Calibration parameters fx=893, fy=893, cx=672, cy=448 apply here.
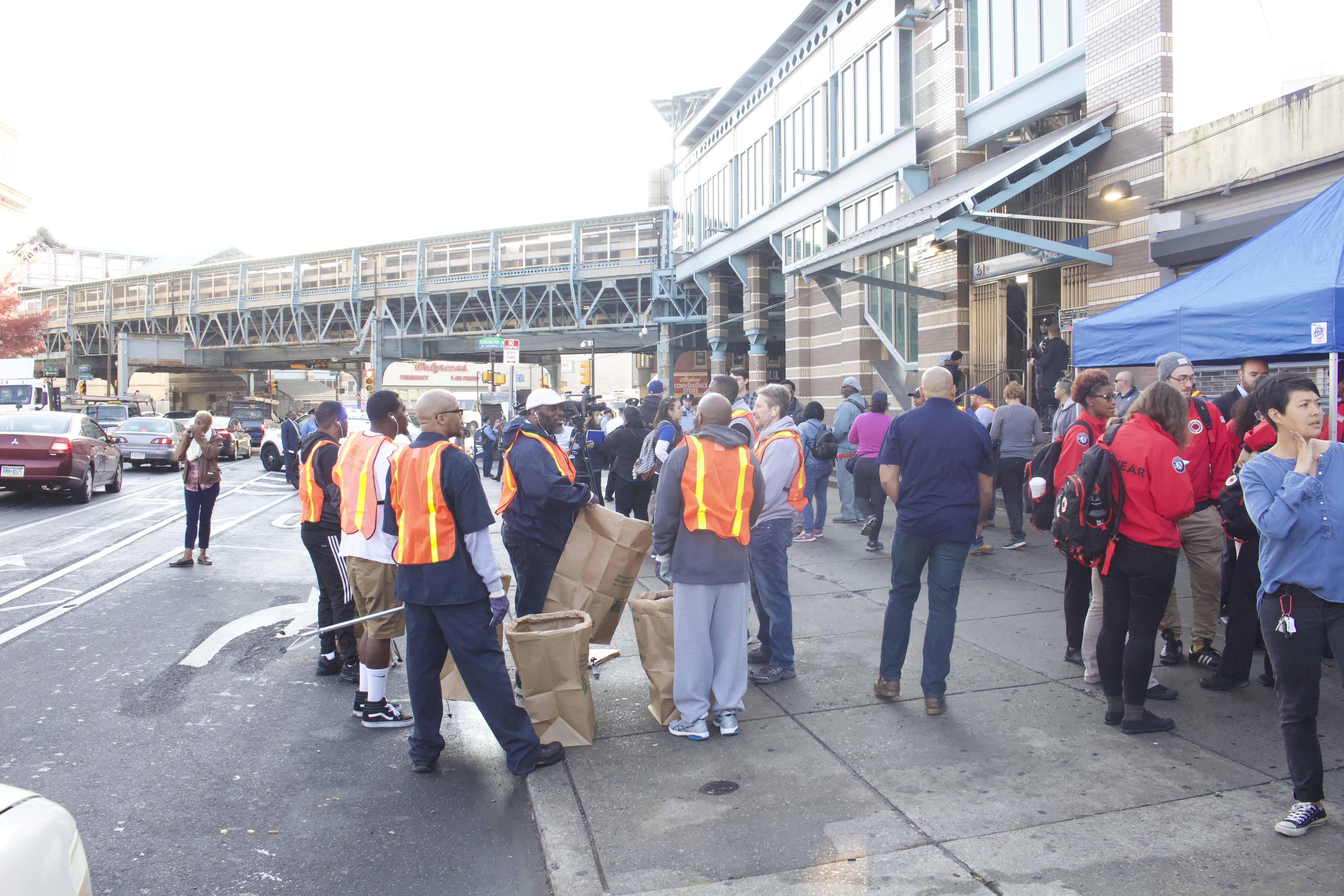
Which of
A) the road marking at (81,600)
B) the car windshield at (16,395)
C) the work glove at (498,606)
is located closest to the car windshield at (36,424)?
the road marking at (81,600)

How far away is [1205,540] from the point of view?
5570mm

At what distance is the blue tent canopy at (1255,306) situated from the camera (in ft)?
Result: 18.2

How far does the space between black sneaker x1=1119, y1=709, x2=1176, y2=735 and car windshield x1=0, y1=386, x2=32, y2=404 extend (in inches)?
1354

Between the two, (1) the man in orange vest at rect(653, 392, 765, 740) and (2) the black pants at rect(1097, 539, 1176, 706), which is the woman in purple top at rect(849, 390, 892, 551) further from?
(1) the man in orange vest at rect(653, 392, 765, 740)

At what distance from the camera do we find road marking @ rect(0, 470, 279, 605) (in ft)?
27.0

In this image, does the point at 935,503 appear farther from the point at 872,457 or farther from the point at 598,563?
the point at 872,457

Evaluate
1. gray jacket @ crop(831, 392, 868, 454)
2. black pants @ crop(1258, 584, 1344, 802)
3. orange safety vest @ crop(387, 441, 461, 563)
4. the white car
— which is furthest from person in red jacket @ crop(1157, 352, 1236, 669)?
gray jacket @ crop(831, 392, 868, 454)

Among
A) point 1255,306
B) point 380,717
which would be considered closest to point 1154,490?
point 1255,306

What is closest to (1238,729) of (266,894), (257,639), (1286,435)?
(1286,435)

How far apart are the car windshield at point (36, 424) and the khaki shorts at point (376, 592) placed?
41.4 feet

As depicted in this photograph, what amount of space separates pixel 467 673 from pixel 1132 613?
131 inches

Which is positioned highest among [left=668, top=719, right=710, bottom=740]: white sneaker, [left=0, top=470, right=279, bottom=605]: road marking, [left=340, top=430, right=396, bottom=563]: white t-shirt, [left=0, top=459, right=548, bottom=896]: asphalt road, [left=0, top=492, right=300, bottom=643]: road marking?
[left=340, top=430, right=396, bottom=563]: white t-shirt

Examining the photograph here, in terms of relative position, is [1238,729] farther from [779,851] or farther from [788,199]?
[788,199]

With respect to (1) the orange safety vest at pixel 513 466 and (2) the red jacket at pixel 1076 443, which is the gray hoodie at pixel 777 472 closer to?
(1) the orange safety vest at pixel 513 466
